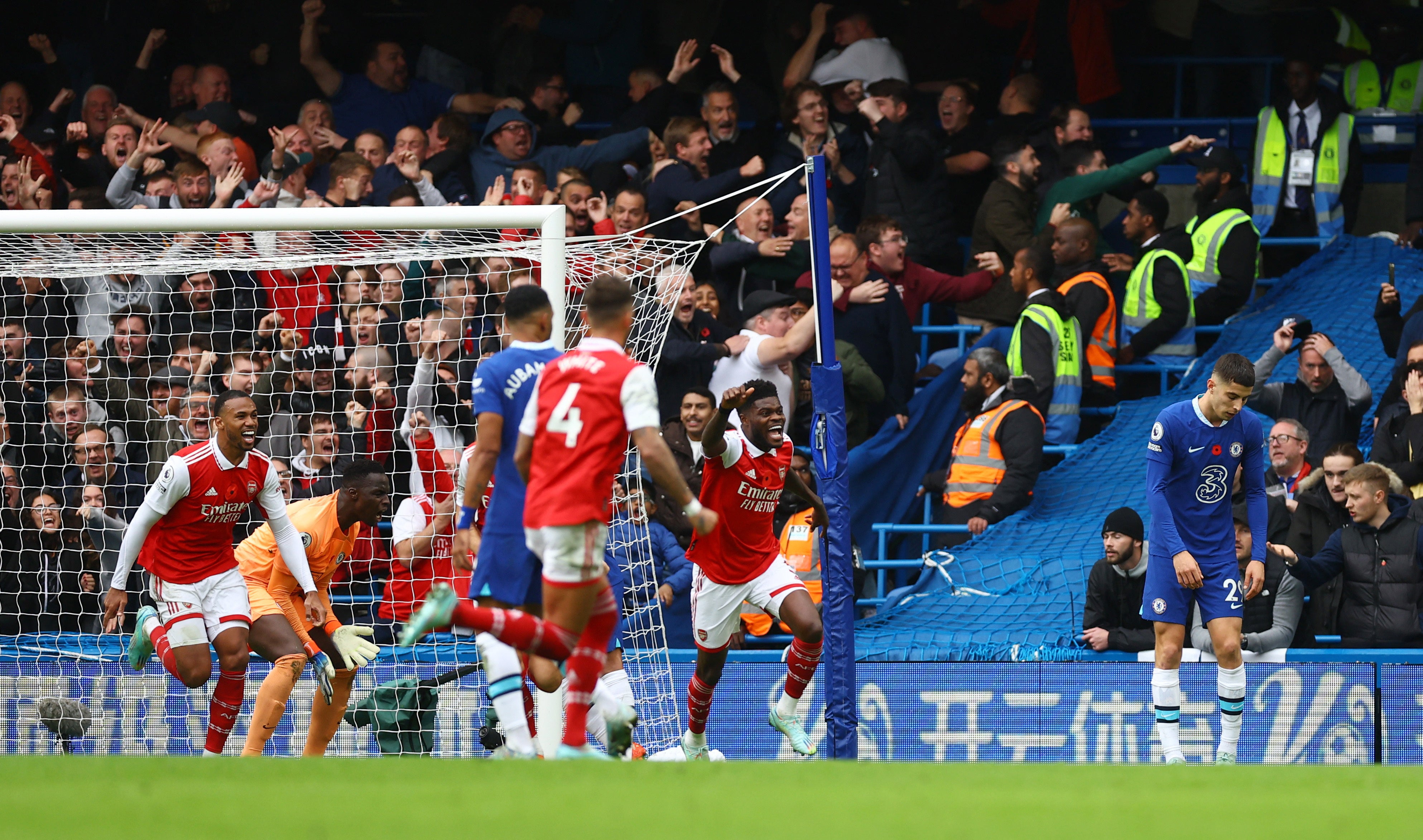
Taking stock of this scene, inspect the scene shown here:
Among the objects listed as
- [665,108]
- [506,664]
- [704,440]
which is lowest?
[506,664]

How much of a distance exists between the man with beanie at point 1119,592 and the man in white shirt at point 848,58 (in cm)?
491

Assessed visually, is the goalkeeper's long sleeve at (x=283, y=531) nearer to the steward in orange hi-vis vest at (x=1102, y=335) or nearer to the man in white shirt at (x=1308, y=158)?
the steward in orange hi-vis vest at (x=1102, y=335)

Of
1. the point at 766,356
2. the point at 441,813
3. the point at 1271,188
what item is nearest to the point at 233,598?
the point at 766,356

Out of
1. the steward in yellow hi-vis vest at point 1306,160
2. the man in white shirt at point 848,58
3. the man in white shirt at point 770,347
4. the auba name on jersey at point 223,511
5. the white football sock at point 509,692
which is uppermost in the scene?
the man in white shirt at point 848,58

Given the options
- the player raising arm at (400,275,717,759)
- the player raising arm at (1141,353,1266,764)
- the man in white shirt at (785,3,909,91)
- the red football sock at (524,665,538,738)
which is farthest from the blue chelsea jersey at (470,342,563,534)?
the man in white shirt at (785,3,909,91)

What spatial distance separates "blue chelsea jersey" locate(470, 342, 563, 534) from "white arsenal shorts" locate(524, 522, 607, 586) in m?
0.51

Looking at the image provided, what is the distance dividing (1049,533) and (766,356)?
7.67 feet

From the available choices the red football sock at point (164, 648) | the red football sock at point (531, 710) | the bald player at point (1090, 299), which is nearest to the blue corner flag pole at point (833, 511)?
the red football sock at point (531, 710)

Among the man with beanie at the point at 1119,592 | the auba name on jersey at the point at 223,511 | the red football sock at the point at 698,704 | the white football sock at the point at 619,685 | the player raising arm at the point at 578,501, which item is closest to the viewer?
the player raising arm at the point at 578,501

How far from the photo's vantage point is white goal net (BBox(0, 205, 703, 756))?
9.18 metres

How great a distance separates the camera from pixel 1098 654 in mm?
9367

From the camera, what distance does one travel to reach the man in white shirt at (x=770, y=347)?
10.4 meters

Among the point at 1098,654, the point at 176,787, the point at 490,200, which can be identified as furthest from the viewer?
the point at 490,200

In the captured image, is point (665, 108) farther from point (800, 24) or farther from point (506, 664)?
point (506, 664)
